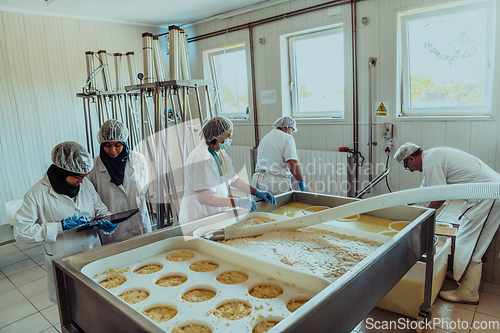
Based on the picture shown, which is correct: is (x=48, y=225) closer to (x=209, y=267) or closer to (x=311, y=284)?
(x=209, y=267)

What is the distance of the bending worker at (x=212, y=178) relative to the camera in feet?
6.50

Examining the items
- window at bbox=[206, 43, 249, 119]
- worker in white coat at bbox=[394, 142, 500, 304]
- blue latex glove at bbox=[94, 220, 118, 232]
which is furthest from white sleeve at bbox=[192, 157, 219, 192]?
window at bbox=[206, 43, 249, 119]

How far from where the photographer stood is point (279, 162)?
332 centimetres

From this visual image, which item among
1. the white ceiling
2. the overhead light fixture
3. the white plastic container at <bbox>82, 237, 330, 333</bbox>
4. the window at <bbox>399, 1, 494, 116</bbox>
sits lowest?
the white plastic container at <bbox>82, 237, 330, 333</bbox>

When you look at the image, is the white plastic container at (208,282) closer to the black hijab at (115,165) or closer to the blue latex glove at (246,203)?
the blue latex glove at (246,203)

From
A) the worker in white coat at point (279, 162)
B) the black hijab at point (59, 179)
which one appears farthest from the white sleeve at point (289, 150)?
the black hijab at point (59, 179)

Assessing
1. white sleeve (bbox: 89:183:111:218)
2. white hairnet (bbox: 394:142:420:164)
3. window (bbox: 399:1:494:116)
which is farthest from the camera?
window (bbox: 399:1:494:116)

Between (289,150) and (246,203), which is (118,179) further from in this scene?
(289,150)

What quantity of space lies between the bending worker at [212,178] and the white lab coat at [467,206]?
1290 mm

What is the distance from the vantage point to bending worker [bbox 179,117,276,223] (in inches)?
→ 78.0

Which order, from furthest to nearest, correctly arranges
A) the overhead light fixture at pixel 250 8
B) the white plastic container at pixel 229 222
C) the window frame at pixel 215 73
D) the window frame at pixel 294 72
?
the window frame at pixel 215 73 < the overhead light fixture at pixel 250 8 < the window frame at pixel 294 72 < the white plastic container at pixel 229 222

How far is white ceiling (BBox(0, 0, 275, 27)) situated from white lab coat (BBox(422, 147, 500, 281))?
10.1 feet

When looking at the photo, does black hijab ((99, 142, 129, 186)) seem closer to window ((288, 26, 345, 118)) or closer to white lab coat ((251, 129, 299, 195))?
white lab coat ((251, 129, 299, 195))

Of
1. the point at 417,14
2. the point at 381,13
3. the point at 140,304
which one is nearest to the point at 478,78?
the point at 417,14
